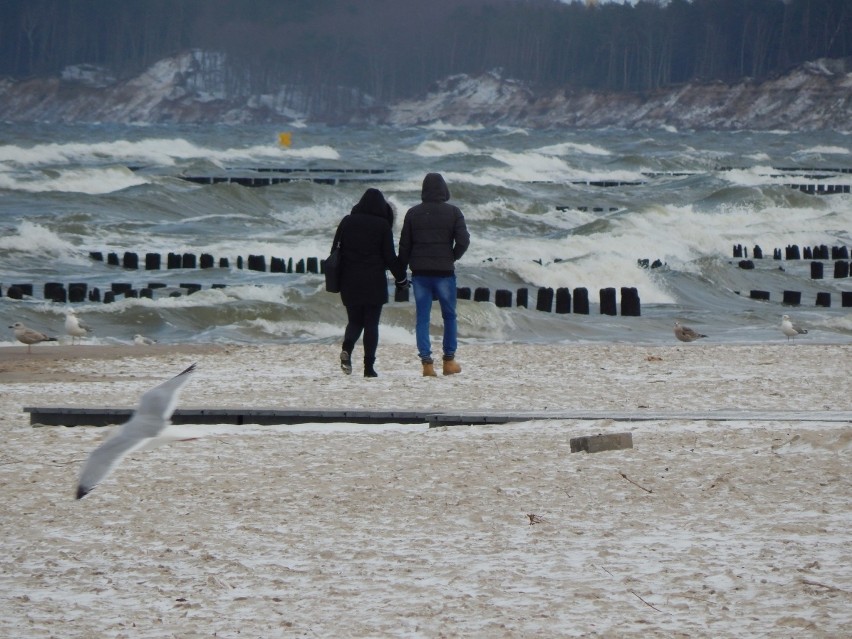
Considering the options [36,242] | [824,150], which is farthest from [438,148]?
[36,242]

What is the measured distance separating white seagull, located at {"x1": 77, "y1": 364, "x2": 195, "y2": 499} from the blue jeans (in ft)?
14.3

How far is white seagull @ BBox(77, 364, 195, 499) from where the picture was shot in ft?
16.4

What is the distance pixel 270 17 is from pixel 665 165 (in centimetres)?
13156

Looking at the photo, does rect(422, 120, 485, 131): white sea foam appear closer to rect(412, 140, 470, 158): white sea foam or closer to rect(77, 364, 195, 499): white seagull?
rect(412, 140, 470, 158): white sea foam

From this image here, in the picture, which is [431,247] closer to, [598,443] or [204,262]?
[598,443]

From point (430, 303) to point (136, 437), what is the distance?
5034 mm

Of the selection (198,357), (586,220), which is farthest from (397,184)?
(198,357)

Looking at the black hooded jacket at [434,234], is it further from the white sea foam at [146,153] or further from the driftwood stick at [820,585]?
the white sea foam at [146,153]

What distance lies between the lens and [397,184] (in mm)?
44281

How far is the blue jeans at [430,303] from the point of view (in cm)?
1038

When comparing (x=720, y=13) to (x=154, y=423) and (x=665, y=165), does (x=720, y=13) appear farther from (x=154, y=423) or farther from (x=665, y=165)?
(x=154, y=423)

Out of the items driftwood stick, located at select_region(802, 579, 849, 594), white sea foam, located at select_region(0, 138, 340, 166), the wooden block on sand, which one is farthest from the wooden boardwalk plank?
A: white sea foam, located at select_region(0, 138, 340, 166)

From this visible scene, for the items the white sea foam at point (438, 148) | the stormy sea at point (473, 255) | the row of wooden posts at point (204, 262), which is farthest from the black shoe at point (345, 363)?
the white sea foam at point (438, 148)

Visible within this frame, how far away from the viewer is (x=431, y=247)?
10297mm
